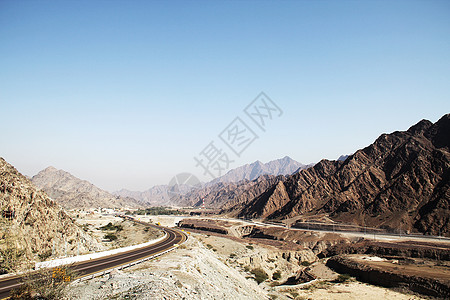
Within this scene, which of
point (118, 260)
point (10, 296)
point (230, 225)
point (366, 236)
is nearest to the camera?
point (10, 296)

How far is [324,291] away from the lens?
36344 millimetres

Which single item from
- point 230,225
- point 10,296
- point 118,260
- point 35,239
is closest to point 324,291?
point 118,260

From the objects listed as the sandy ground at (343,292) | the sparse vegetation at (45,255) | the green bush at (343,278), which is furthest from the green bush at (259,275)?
the sparse vegetation at (45,255)

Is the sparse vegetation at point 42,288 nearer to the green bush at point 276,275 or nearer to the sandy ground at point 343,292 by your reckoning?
the sandy ground at point 343,292

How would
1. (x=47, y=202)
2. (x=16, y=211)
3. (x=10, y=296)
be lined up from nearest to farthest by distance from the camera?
(x=10, y=296)
(x=16, y=211)
(x=47, y=202)

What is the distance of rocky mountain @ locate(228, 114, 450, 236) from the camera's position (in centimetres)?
7993

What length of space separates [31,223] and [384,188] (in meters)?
106

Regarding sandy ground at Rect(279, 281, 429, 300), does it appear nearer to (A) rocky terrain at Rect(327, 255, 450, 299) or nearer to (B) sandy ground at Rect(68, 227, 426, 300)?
(B) sandy ground at Rect(68, 227, 426, 300)

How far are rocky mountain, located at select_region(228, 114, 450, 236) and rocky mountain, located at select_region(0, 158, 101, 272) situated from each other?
82.7 m

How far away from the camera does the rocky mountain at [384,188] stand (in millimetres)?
79931

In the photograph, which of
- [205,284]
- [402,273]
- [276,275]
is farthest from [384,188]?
[205,284]

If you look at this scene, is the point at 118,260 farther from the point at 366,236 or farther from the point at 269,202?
the point at 269,202

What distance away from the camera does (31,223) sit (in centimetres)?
3503

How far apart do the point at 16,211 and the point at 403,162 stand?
119652 mm
